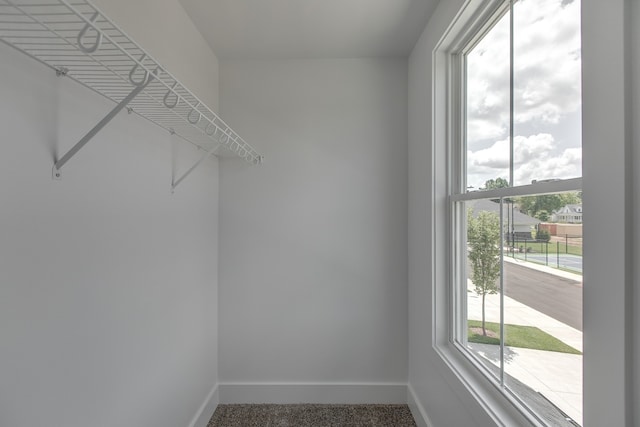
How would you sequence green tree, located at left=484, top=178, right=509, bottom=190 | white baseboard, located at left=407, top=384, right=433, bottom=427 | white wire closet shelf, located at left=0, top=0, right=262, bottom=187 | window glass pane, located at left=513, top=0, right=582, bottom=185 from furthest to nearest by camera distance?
white baseboard, located at left=407, top=384, right=433, bottom=427, green tree, located at left=484, top=178, right=509, bottom=190, window glass pane, located at left=513, top=0, right=582, bottom=185, white wire closet shelf, located at left=0, top=0, right=262, bottom=187

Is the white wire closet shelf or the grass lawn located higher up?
the white wire closet shelf

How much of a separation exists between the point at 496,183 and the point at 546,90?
389mm

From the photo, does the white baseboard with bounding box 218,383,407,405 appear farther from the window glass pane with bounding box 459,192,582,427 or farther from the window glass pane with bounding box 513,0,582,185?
the window glass pane with bounding box 513,0,582,185

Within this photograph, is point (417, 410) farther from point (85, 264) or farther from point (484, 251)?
point (85, 264)

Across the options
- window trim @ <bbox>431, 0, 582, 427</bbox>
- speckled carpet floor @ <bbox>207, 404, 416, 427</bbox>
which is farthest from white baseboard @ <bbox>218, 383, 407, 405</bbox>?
window trim @ <bbox>431, 0, 582, 427</bbox>

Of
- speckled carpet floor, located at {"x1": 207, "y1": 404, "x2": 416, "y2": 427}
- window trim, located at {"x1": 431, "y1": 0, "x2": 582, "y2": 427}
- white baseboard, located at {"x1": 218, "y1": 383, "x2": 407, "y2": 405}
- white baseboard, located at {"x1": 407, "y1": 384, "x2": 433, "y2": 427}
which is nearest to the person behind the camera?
window trim, located at {"x1": 431, "y1": 0, "x2": 582, "y2": 427}

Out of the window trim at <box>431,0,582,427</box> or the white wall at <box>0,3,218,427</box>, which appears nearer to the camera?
the white wall at <box>0,3,218,427</box>

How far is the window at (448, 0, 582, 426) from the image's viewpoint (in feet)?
2.62

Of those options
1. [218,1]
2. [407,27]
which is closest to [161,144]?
[218,1]

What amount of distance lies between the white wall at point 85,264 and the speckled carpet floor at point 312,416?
486mm

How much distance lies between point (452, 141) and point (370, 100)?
0.71 meters

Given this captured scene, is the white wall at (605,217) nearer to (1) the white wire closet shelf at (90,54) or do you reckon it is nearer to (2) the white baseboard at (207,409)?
(1) the white wire closet shelf at (90,54)

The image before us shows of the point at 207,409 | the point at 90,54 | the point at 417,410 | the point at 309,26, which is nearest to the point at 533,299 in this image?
the point at 417,410

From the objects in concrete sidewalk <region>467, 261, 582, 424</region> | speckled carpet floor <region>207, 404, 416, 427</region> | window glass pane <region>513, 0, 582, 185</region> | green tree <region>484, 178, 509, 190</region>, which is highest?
window glass pane <region>513, 0, 582, 185</region>
